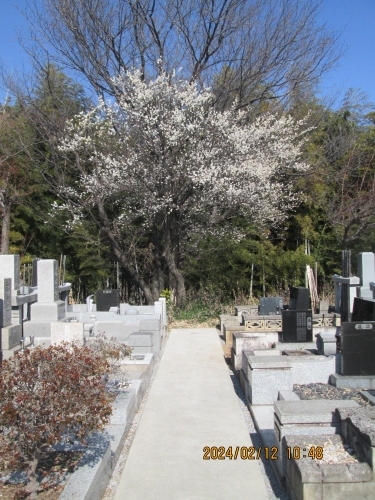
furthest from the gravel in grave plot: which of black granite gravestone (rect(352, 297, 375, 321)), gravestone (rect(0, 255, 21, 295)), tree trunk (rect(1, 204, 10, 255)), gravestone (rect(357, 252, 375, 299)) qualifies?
tree trunk (rect(1, 204, 10, 255))

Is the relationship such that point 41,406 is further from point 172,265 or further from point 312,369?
point 172,265

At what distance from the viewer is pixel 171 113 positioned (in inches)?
581

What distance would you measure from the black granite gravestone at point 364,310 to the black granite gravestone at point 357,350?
1.02 m

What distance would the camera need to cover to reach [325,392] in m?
6.33

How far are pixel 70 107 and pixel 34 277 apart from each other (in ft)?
22.2

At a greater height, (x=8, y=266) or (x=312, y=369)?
(x=8, y=266)

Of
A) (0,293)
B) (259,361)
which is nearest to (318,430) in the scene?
(259,361)

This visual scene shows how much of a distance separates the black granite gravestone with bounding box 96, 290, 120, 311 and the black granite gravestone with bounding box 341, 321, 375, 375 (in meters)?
8.23

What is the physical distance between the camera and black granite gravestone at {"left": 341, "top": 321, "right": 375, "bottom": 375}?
22.5 feet

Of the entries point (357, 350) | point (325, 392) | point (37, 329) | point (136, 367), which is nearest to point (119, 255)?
point (37, 329)
